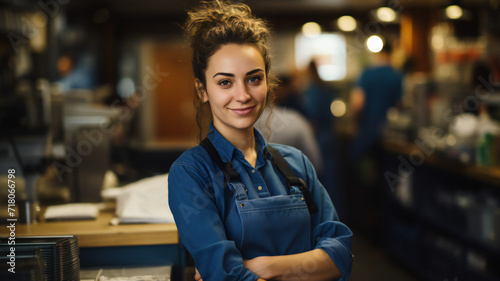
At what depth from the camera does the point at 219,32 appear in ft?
4.09

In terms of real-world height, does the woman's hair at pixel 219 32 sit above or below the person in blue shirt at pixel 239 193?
above

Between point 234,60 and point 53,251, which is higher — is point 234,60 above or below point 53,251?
above

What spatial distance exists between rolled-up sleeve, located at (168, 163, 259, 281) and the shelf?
212 cm

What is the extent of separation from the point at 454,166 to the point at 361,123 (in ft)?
5.08

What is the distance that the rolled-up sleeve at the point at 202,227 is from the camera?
3.76 feet

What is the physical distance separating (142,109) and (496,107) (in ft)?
21.3

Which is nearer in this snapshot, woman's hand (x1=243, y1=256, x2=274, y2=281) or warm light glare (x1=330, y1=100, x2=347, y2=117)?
woman's hand (x1=243, y1=256, x2=274, y2=281)

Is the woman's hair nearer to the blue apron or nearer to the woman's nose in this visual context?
the woman's nose

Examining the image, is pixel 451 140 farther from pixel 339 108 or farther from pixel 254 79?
pixel 339 108

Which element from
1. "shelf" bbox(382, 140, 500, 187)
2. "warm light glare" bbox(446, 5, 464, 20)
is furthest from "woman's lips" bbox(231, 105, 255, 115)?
"warm light glare" bbox(446, 5, 464, 20)

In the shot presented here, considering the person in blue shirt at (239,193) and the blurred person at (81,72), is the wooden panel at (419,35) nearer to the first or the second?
the blurred person at (81,72)

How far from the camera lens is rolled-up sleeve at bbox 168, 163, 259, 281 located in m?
1.15

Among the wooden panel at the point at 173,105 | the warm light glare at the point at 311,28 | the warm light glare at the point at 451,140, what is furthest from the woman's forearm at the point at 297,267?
the wooden panel at the point at 173,105

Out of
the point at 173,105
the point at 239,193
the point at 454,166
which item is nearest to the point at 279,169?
the point at 239,193
